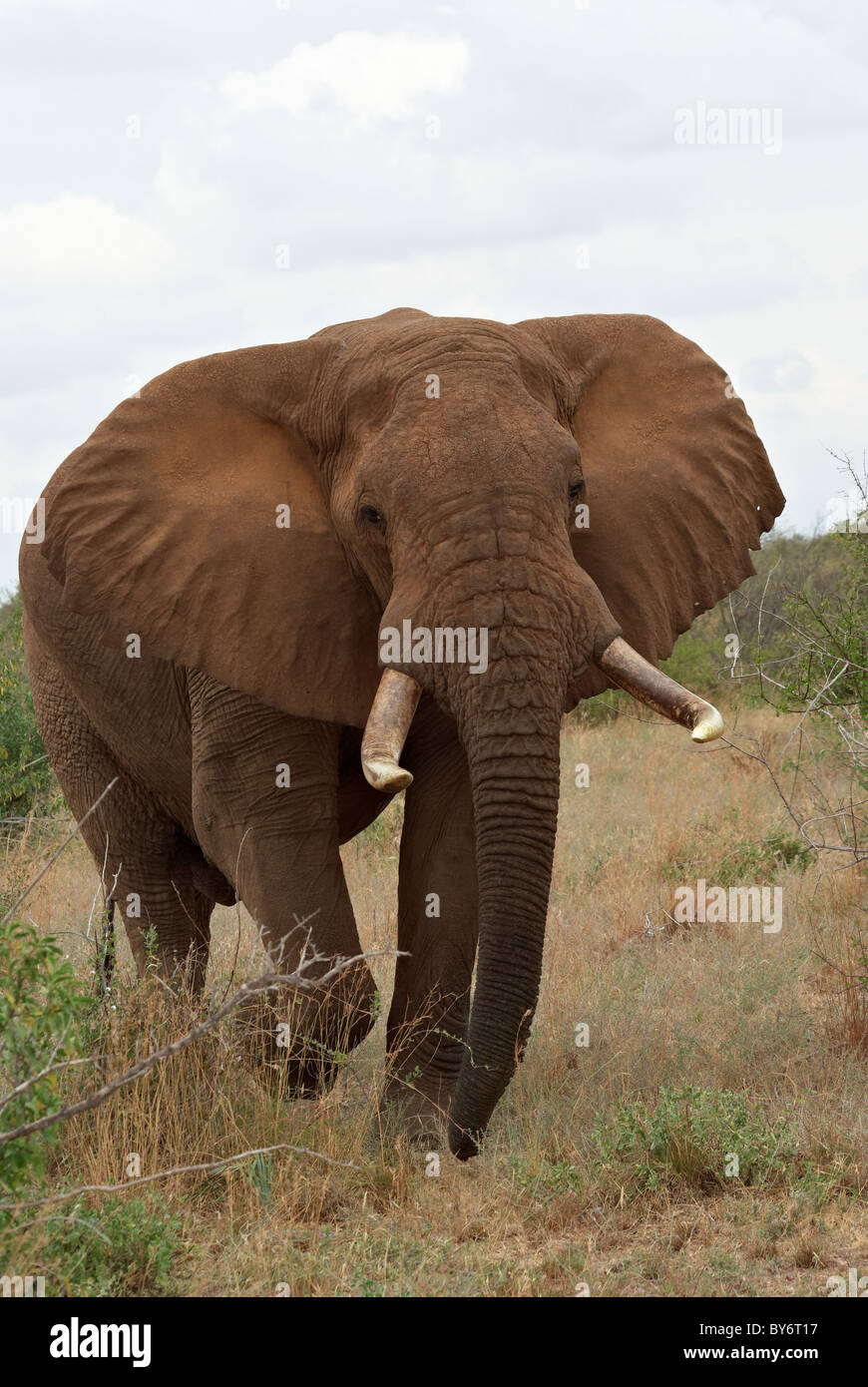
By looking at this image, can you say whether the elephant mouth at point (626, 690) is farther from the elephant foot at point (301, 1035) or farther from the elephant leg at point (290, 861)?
the elephant foot at point (301, 1035)

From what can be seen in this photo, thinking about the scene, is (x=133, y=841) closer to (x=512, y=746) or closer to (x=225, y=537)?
(x=225, y=537)

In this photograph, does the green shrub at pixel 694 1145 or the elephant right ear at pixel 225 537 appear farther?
the elephant right ear at pixel 225 537

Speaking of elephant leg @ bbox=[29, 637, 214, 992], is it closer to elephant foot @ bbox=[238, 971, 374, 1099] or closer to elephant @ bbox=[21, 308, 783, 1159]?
elephant @ bbox=[21, 308, 783, 1159]

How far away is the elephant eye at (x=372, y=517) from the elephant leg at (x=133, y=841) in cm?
286

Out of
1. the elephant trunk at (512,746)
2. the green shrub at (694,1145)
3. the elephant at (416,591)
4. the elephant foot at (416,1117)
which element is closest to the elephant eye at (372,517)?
the elephant at (416,591)

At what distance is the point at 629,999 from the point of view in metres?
7.80

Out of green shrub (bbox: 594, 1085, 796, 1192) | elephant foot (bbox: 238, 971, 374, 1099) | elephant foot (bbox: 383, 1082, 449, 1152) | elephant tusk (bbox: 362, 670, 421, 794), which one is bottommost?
elephant foot (bbox: 383, 1082, 449, 1152)

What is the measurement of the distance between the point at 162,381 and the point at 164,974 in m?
2.83

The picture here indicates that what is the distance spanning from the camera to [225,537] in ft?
19.9

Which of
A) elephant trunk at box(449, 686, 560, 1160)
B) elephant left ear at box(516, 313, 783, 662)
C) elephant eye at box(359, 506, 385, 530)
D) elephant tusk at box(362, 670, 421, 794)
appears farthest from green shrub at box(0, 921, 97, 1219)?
elephant left ear at box(516, 313, 783, 662)

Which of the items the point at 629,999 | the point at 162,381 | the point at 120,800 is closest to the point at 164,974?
the point at 120,800

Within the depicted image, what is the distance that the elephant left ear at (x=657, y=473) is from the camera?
6.23 metres

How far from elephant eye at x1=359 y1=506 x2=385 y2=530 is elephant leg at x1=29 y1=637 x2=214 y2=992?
2.86 metres

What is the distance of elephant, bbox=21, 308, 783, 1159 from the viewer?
5.18 metres
